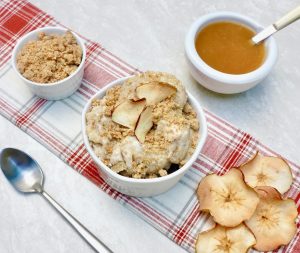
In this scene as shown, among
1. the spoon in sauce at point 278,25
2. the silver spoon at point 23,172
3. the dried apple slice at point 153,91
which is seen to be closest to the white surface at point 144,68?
the silver spoon at point 23,172

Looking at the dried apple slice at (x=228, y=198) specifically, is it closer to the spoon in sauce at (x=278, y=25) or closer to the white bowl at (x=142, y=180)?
the white bowl at (x=142, y=180)

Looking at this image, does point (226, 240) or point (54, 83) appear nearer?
point (226, 240)

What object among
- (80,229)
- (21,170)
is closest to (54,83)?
(21,170)

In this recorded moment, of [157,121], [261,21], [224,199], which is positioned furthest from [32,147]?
[261,21]

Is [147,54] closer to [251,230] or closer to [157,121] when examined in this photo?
[157,121]

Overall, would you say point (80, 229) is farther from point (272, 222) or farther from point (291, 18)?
point (291, 18)

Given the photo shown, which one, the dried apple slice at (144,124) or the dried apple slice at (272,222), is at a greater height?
the dried apple slice at (144,124)
